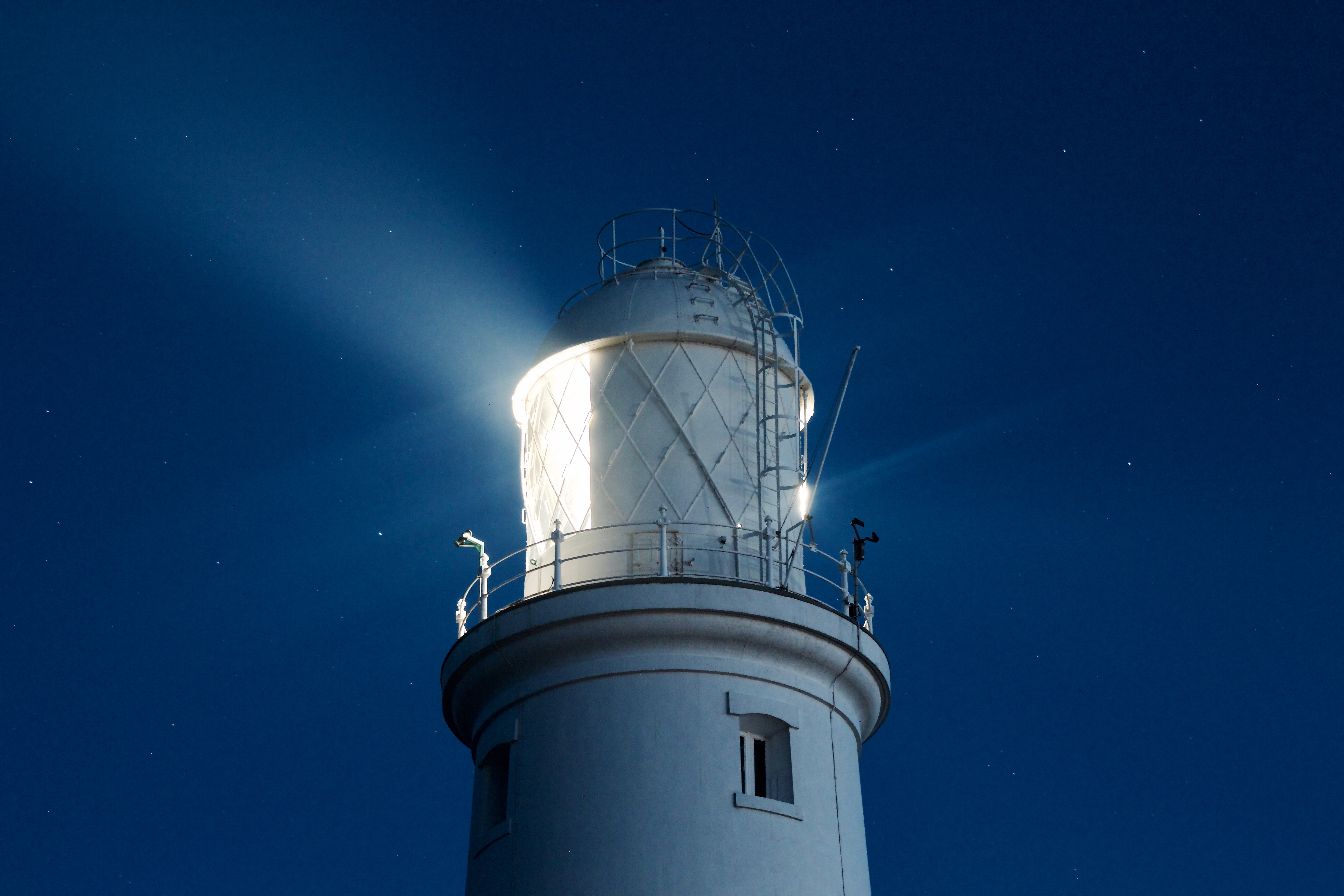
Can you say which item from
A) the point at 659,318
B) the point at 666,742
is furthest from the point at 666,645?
the point at 659,318

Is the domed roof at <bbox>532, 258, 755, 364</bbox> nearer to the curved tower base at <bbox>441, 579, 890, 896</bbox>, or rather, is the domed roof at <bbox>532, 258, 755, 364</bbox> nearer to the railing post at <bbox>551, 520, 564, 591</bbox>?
the railing post at <bbox>551, 520, 564, 591</bbox>

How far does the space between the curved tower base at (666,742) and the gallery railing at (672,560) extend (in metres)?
0.44

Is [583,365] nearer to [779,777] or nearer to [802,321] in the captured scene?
[802,321]

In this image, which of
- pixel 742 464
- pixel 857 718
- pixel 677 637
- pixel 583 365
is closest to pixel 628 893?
pixel 677 637

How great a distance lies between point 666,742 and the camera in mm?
14391

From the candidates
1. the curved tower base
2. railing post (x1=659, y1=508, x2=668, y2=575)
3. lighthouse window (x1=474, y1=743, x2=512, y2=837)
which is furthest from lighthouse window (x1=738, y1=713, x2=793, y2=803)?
lighthouse window (x1=474, y1=743, x2=512, y2=837)

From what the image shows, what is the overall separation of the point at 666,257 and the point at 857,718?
6249mm

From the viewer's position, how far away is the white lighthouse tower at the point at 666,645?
14.1 metres

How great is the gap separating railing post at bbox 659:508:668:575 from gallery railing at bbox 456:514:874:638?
0.12 ft

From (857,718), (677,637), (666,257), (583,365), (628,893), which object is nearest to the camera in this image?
(628,893)

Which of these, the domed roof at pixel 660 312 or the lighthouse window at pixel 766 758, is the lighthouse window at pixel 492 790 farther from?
the domed roof at pixel 660 312

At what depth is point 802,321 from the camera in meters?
17.7

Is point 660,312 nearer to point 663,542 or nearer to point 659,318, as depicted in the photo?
point 659,318

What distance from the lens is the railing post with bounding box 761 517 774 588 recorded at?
15422 millimetres
